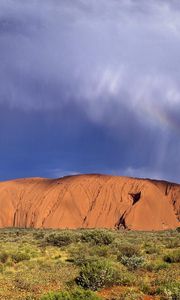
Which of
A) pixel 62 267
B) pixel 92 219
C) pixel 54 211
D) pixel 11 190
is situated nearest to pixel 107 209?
pixel 92 219

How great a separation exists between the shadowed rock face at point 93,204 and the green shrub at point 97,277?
74288mm

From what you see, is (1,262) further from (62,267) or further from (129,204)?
(129,204)

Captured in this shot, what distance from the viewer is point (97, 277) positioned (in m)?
16.0

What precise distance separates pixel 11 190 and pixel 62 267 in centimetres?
8910

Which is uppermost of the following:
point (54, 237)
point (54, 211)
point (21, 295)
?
point (54, 211)

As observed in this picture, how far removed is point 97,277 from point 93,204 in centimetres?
8670

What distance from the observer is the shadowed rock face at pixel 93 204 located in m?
95.4

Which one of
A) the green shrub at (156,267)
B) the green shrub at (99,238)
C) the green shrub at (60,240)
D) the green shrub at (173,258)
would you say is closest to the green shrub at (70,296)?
the green shrub at (156,267)

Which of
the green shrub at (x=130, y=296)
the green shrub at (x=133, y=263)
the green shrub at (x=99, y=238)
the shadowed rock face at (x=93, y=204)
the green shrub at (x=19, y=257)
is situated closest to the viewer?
the green shrub at (x=130, y=296)

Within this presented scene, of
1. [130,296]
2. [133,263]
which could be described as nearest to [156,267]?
[133,263]

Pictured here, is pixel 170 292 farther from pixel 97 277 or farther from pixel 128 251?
pixel 128 251

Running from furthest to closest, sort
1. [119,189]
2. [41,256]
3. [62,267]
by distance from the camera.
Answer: [119,189]
[41,256]
[62,267]

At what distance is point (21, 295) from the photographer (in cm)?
1445

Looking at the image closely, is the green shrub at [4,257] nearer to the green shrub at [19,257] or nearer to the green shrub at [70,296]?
the green shrub at [19,257]
